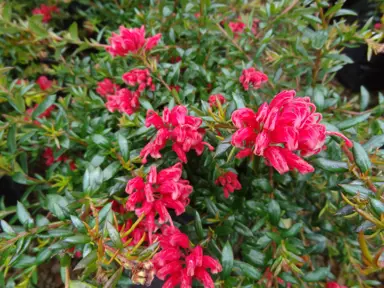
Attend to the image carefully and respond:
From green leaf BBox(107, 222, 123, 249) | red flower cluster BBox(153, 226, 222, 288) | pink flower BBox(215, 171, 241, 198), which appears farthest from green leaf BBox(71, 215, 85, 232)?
pink flower BBox(215, 171, 241, 198)

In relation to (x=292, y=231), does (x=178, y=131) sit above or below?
above

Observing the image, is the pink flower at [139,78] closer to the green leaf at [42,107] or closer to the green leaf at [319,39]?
the green leaf at [42,107]

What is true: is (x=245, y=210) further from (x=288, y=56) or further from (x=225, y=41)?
(x=225, y=41)

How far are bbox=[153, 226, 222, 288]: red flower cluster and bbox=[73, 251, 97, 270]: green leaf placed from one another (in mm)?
178

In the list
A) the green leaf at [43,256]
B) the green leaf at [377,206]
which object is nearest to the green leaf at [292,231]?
the green leaf at [377,206]

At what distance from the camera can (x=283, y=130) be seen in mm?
729

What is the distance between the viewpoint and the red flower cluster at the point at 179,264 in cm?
90

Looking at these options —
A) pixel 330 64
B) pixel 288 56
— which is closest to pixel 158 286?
pixel 288 56

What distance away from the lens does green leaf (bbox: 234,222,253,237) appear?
119 cm

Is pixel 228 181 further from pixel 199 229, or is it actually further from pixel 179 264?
pixel 179 264

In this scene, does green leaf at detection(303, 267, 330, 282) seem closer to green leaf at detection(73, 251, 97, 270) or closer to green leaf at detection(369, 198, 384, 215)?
green leaf at detection(369, 198, 384, 215)

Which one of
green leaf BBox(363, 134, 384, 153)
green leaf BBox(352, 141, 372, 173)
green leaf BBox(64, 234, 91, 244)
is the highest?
green leaf BBox(352, 141, 372, 173)

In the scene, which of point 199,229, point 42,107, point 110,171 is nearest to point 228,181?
point 199,229

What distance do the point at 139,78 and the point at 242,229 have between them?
70 centimetres
